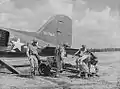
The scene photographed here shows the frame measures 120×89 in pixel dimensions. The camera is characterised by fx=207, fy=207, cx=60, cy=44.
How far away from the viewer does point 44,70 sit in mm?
12031

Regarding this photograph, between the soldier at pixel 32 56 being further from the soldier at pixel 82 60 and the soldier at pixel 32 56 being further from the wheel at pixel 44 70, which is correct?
the soldier at pixel 82 60

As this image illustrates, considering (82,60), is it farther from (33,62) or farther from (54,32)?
(54,32)

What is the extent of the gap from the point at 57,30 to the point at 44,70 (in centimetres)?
1053

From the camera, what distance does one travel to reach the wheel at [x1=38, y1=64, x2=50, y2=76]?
39.0ft

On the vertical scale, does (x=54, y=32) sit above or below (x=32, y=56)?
above

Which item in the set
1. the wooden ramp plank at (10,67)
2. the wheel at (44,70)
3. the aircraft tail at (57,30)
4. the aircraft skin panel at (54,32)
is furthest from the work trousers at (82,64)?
the aircraft tail at (57,30)

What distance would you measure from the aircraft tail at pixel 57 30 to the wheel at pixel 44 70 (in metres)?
8.78

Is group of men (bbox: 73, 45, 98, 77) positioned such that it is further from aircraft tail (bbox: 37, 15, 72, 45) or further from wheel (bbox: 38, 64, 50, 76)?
aircraft tail (bbox: 37, 15, 72, 45)

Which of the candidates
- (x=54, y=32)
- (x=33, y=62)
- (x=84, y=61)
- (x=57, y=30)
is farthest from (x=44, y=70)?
(x=57, y=30)

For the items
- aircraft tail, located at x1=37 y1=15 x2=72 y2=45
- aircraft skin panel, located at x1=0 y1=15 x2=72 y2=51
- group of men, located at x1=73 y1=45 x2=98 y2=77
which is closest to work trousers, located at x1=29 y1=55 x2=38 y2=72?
group of men, located at x1=73 y1=45 x2=98 y2=77

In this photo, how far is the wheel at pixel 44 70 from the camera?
11883mm

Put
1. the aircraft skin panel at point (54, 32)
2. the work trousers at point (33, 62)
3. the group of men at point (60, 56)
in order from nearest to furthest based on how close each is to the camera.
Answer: the work trousers at point (33, 62) < the group of men at point (60, 56) < the aircraft skin panel at point (54, 32)

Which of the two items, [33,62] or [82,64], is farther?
[82,64]

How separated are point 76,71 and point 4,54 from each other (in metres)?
5.68
